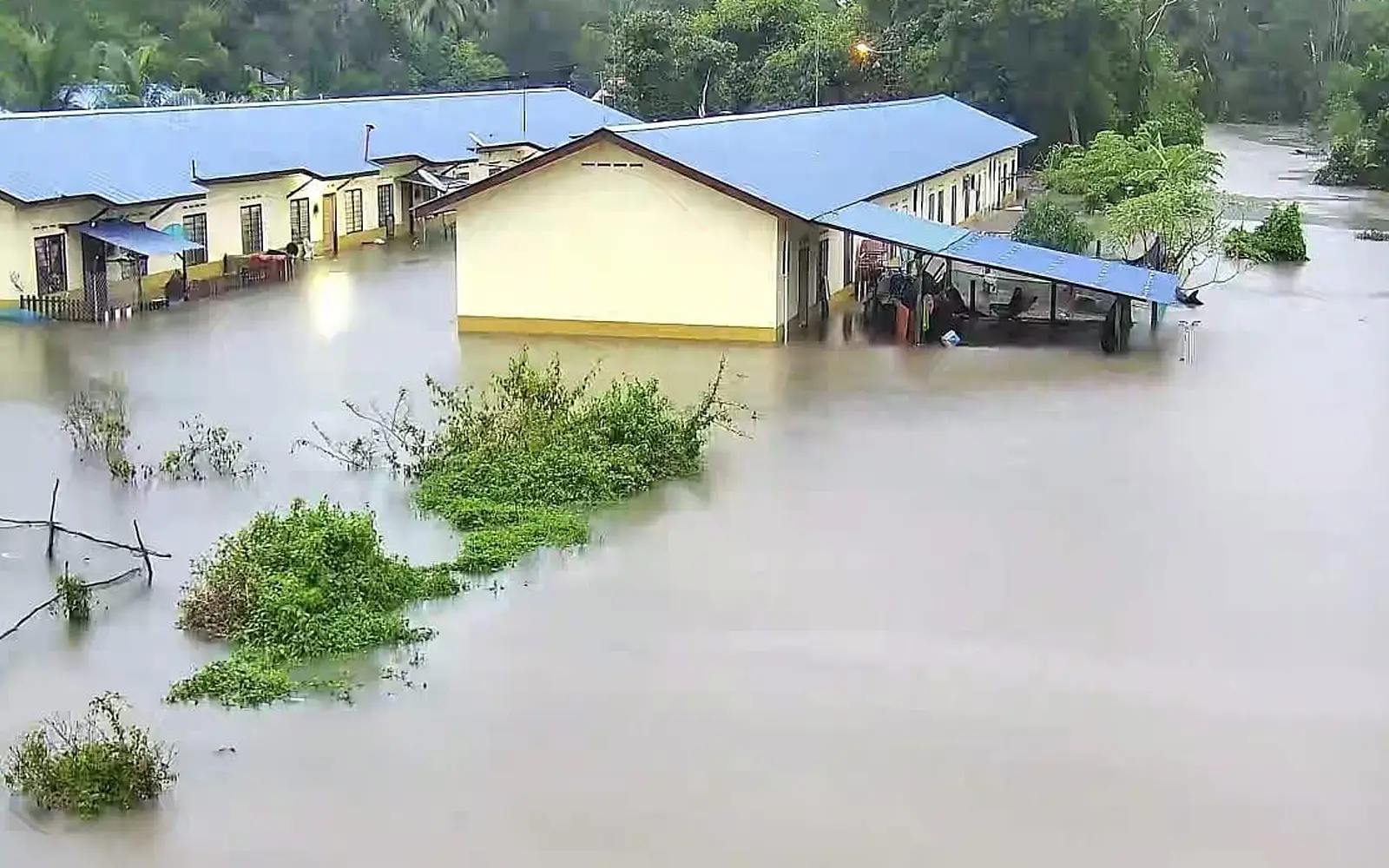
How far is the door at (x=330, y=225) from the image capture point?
30141 mm

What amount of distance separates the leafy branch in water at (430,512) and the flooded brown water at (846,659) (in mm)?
288

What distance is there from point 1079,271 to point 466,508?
36.5 ft

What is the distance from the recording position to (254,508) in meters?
12.6

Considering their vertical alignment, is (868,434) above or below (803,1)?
below

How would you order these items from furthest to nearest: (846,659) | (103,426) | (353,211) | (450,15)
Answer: (450,15), (353,211), (103,426), (846,659)

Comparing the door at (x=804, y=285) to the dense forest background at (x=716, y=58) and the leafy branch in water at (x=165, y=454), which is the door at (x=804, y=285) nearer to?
the leafy branch in water at (x=165, y=454)

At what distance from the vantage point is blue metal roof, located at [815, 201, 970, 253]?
68.4ft

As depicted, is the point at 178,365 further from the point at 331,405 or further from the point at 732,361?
the point at 732,361

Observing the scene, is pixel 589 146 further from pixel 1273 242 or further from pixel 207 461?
pixel 1273 242

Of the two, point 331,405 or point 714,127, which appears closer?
point 331,405

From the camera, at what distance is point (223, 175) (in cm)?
2595

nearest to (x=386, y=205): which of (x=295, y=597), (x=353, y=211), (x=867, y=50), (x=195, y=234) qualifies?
(x=353, y=211)

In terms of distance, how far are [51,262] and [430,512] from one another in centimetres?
1224

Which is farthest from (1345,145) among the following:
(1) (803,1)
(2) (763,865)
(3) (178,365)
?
(2) (763,865)
